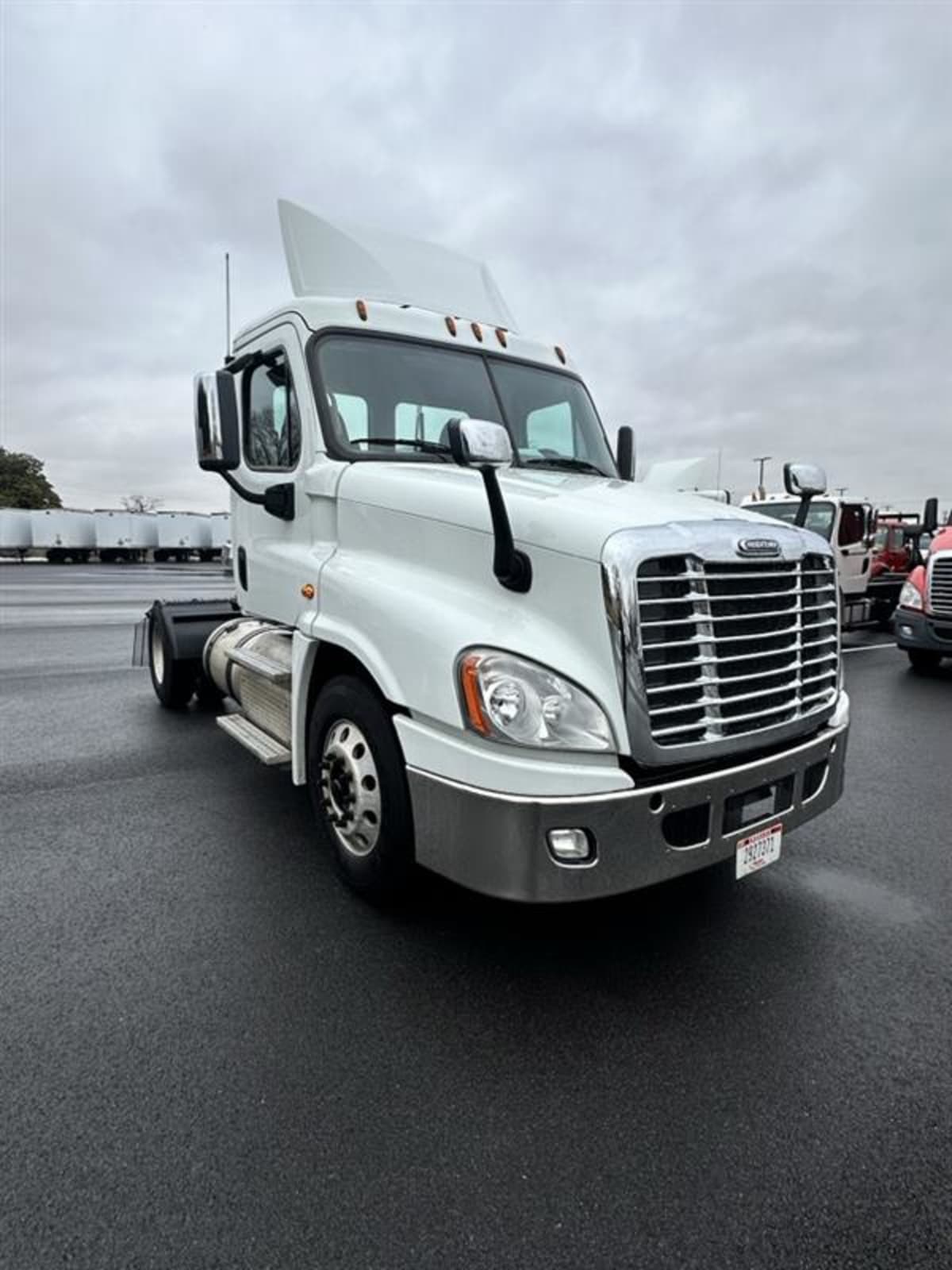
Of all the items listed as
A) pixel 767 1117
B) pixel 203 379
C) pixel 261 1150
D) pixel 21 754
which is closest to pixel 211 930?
pixel 261 1150

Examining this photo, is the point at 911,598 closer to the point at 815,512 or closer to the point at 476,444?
the point at 815,512

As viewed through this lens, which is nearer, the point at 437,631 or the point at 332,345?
the point at 437,631

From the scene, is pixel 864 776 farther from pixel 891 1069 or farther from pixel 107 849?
pixel 107 849

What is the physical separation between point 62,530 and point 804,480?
48.6 m

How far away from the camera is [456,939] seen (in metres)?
3.13

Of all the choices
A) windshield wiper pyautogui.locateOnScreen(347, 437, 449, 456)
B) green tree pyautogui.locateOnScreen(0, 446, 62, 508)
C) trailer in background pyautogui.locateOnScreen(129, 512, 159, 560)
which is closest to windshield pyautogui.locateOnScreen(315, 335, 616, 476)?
windshield wiper pyautogui.locateOnScreen(347, 437, 449, 456)

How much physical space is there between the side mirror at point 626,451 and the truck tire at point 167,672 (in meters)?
4.24

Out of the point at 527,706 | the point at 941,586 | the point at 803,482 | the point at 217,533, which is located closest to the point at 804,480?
the point at 803,482

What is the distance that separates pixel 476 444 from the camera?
2.55 meters

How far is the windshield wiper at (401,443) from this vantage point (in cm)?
382

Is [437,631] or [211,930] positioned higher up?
[437,631]

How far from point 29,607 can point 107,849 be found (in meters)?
15.8

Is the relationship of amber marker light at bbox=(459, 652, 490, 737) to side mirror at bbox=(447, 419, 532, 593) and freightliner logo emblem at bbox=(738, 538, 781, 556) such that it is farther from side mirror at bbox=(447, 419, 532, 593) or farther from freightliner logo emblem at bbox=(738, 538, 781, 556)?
freightliner logo emblem at bbox=(738, 538, 781, 556)

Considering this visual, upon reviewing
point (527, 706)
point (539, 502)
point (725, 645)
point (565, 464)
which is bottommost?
point (527, 706)
